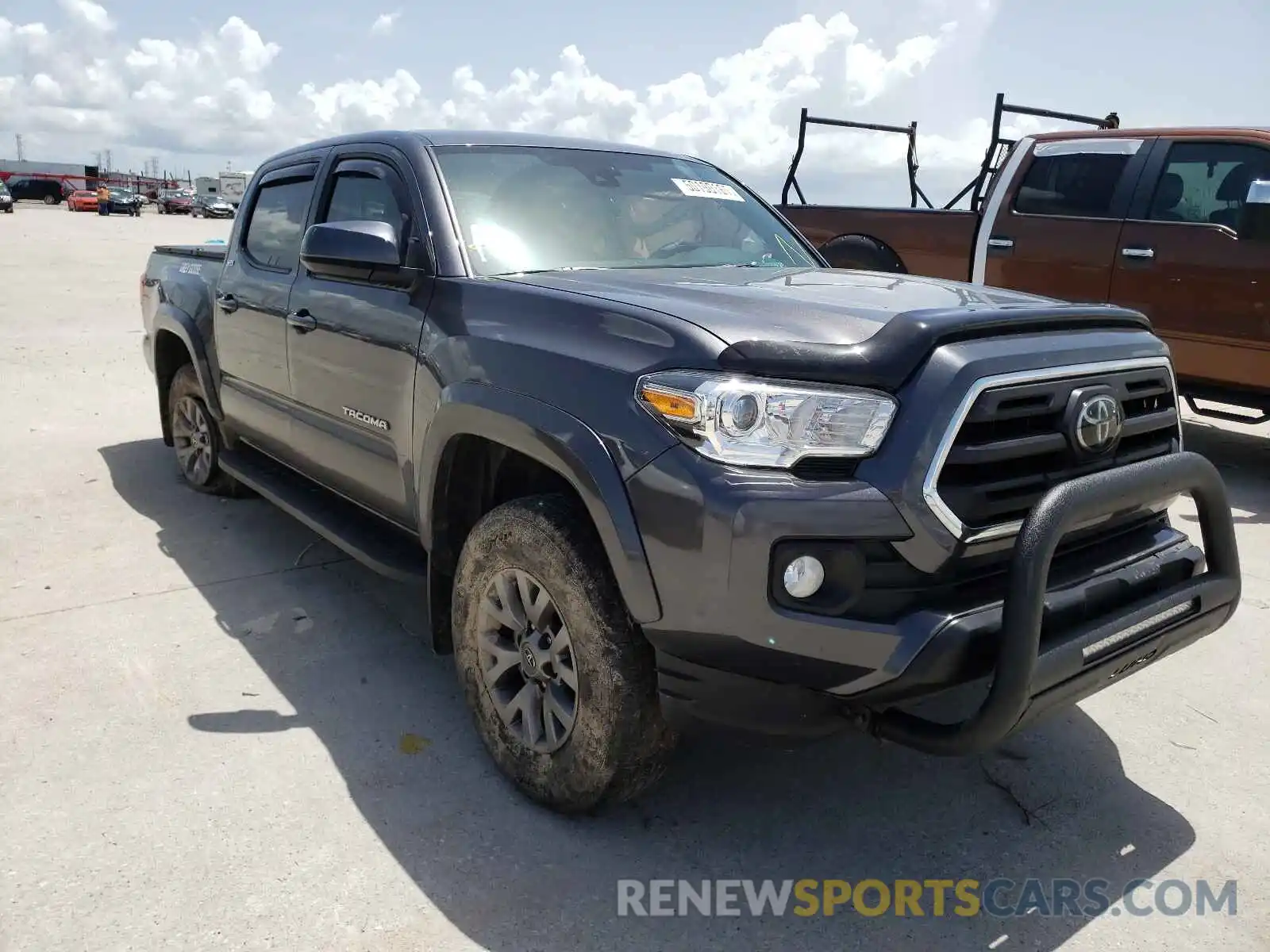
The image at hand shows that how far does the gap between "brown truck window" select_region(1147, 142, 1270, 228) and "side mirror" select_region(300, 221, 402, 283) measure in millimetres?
5007

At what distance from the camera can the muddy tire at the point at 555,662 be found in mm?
2445

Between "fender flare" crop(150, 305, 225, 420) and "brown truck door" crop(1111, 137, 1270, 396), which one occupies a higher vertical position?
"brown truck door" crop(1111, 137, 1270, 396)

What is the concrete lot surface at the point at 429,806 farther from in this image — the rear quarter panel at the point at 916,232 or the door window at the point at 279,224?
the rear quarter panel at the point at 916,232

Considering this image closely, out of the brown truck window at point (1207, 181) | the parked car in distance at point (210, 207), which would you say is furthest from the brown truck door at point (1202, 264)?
the parked car in distance at point (210, 207)

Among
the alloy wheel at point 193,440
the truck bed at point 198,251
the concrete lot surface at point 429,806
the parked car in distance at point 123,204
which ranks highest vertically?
the parked car in distance at point 123,204

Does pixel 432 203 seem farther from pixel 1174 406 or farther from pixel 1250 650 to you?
pixel 1250 650

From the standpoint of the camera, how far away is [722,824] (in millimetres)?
2766

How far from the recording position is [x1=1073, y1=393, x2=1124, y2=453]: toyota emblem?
7.84 feet

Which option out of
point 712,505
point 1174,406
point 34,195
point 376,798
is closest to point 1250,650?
point 1174,406

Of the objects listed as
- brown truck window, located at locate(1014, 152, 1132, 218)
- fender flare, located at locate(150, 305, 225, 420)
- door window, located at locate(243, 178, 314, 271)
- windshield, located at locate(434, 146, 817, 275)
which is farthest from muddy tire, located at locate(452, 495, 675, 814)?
brown truck window, located at locate(1014, 152, 1132, 218)

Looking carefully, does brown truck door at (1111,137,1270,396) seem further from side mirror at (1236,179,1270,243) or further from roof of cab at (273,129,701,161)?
roof of cab at (273,129,701,161)

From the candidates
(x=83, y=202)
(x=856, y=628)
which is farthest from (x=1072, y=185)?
(x=83, y=202)

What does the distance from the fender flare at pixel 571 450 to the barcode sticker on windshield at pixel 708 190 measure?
58.1 inches

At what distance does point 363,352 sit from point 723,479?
5.76 feet
